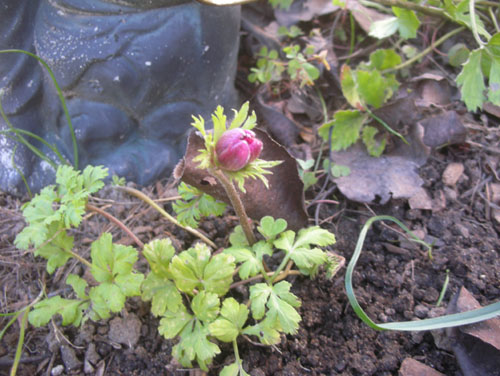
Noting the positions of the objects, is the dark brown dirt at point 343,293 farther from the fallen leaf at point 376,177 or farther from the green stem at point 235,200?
the green stem at point 235,200

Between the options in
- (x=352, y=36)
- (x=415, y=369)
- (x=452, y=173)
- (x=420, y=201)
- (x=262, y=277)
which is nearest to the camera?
(x=415, y=369)

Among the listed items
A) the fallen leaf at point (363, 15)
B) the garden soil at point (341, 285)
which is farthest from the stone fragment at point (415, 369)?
the fallen leaf at point (363, 15)

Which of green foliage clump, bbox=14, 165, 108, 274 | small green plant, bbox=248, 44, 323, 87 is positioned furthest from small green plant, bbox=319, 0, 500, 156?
green foliage clump, bbox=14, 165, 108, 274

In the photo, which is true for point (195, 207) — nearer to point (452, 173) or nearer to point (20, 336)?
point (20, 336)

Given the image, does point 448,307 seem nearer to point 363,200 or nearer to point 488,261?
point 488,261

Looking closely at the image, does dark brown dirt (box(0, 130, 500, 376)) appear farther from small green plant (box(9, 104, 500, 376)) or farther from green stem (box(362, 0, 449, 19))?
green stem (box(362, 0, 449, 19))

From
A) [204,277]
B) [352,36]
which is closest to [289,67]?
[352,36]
